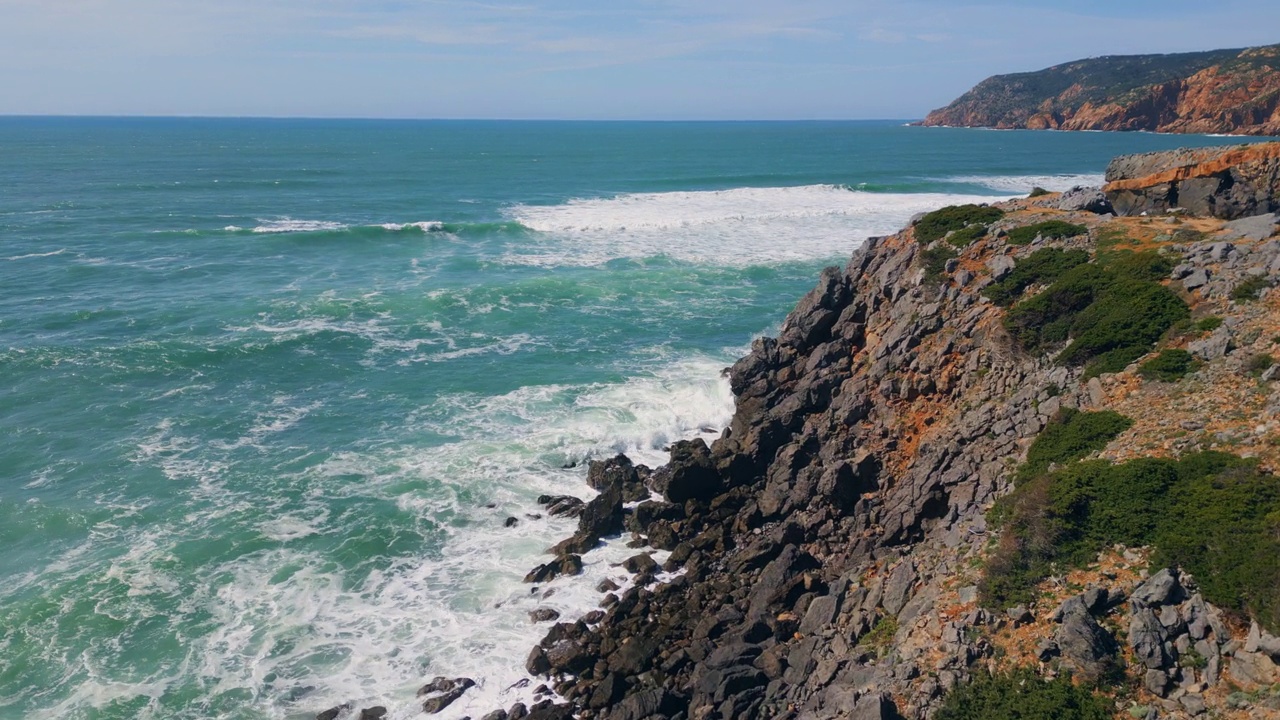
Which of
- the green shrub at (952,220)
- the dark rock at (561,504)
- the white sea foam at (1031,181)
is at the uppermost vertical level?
the white sea foam at (1031,181)

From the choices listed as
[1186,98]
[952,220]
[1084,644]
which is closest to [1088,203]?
[952,220]

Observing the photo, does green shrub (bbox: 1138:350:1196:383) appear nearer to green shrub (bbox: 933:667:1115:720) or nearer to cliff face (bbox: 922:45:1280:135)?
green shrub (bbox: 933:667:1115:720)

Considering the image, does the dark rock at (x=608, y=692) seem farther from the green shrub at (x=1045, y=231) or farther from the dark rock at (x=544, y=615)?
the green shrub at (x=1045, y=231)

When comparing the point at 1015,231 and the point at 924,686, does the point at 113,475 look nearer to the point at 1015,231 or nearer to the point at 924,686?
the point at 924,686

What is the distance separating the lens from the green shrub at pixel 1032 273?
25.5 meters

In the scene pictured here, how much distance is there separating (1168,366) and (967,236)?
35.9ft

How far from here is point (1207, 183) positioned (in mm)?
31156

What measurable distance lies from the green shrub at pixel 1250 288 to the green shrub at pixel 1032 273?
16.5 feet

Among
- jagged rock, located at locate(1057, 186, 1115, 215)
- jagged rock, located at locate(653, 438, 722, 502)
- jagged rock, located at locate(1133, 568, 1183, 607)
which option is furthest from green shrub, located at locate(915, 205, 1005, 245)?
jagged rock, located at locate(1133, 568, 1183, 607)

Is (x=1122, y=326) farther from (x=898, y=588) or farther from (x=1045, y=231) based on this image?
(x=898, y=588)

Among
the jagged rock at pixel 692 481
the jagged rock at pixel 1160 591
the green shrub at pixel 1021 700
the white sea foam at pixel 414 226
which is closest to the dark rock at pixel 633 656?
the jagged rock at pixel 692 481

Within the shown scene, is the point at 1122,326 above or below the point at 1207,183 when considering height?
below

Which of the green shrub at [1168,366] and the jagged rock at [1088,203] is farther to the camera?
the jagged rock at [1088,203]

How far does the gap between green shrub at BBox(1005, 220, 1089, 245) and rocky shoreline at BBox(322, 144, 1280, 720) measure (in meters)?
0.17
